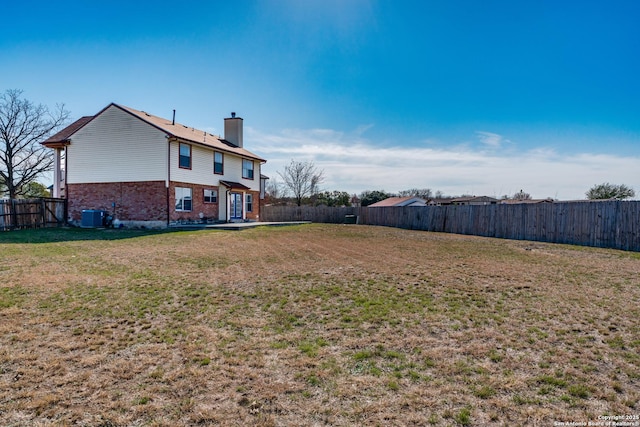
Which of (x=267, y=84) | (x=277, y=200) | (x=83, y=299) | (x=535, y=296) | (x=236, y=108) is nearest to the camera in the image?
(x=83, y=299)

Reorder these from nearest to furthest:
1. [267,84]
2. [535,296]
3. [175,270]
Result: 1. [535,296]
2. [175,270]
3. [267,84]

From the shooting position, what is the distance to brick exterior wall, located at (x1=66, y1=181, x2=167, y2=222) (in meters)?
17.9

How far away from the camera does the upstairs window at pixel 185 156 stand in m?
18.8

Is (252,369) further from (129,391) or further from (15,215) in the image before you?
(15,215)

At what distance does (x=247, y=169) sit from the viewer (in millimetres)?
24844

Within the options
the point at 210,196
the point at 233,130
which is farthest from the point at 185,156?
the point at 233,130

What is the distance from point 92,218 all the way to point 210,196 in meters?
6.27

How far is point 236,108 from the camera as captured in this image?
25781mm

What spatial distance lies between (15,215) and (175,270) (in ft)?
46.5

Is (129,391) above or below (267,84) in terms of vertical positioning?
below

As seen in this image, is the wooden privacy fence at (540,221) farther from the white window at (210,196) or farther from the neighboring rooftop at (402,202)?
the neighboring rooftop at (402,202)

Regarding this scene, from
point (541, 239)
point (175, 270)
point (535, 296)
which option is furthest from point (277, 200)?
point (535, 296)

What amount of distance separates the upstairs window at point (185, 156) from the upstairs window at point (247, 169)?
539 cm

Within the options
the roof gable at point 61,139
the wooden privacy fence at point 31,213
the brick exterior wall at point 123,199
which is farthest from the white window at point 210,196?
the wooden privacy fence at point 31,213
